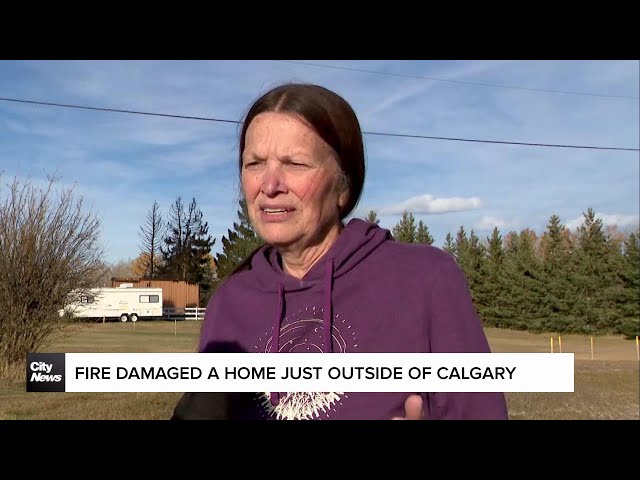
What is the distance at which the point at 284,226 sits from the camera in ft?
4.25

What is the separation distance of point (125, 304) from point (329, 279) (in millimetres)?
5410

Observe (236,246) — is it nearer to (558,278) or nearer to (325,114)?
(325,114)

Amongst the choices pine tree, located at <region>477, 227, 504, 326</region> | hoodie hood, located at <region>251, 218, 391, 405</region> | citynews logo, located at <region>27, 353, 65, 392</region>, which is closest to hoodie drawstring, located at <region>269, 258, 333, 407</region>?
hoodie hood, located at <region>251, 218, 391, 405</region>

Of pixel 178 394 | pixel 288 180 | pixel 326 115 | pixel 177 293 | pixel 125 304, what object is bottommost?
pixel 178 394

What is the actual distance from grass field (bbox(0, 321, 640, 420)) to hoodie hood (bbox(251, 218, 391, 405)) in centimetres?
61

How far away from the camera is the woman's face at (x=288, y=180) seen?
126cm

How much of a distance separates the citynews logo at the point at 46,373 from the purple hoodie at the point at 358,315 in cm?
71

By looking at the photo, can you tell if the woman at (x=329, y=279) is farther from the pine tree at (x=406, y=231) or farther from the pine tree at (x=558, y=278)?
the pine tree at (x=558, y=278)

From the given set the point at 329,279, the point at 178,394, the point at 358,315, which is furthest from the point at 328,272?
the point at 178,394

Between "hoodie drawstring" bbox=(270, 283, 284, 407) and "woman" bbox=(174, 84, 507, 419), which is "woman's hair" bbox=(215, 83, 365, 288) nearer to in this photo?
"woman" bbox=(174, 84, 507, 419)

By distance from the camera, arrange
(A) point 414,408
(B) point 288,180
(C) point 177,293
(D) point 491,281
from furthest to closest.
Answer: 1. (C) point 177,293
2. (D) point 491,281
3. (B) point 288,180
4. (A) point 414,408

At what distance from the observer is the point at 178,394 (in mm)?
1840

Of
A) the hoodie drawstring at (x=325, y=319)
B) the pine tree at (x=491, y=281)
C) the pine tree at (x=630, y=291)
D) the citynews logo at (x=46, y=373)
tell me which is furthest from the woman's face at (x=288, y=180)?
the pine tree at (x=630, y=291)
